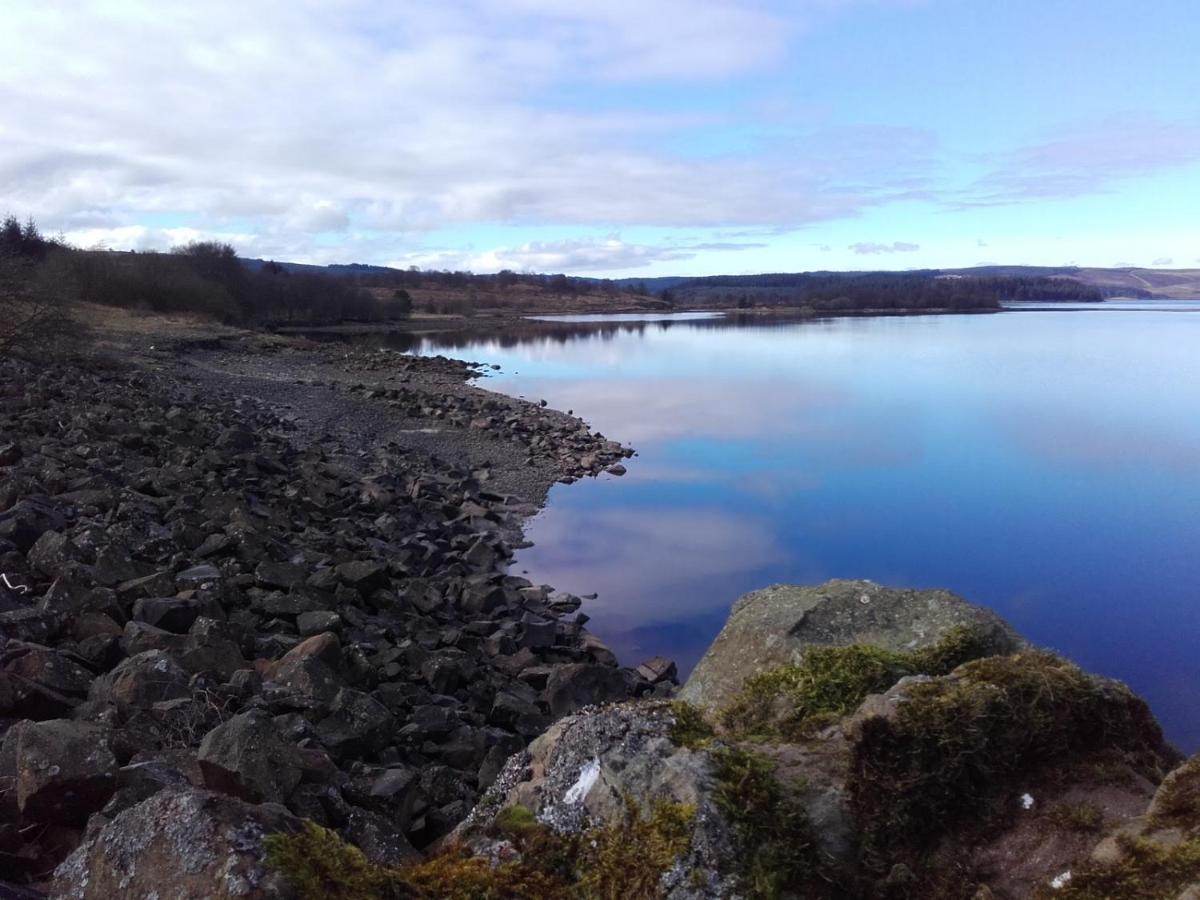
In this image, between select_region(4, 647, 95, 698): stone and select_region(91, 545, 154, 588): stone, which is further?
select_region(91, 545, 154, 588): stone

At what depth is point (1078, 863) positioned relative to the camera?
80.7 inches

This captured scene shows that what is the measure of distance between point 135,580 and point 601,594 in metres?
8.66

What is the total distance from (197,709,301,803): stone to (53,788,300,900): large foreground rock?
1.57 m

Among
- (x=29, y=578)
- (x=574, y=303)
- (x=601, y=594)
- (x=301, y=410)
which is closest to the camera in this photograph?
(x=29, y=578)

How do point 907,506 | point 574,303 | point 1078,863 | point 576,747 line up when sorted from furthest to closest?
point 574,303, point 907,506, point 576,747, point 1078,863

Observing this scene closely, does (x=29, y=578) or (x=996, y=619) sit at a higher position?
(x=996, y=619)

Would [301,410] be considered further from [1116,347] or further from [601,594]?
[1116,347]

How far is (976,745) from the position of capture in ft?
7.75

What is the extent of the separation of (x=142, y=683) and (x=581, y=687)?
16.2 feet

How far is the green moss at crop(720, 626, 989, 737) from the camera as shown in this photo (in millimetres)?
2904

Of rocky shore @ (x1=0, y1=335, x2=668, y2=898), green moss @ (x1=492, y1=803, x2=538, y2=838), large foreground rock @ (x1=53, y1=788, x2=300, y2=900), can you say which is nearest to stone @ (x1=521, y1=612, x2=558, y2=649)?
rocky shore @ (x1=0, y1=335, x2=668, y2=898)

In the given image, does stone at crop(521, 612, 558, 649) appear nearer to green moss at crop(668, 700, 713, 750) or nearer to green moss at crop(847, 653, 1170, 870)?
green moss at crop(668, 700, 713, 750)

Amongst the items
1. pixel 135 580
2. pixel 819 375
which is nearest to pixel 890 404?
pixel 819 375

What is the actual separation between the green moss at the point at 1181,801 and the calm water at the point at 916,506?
10021 mm
